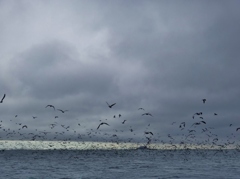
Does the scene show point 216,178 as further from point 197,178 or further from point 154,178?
point 154,178

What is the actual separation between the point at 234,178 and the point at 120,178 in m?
22.2

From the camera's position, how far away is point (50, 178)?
65.2 m

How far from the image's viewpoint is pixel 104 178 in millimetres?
67000

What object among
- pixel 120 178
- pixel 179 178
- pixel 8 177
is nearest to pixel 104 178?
pixel 120 178

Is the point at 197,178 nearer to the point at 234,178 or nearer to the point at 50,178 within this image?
the point at 234,178

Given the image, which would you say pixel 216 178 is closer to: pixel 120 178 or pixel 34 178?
pixel 120 178

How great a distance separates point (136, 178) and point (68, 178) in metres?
13.1

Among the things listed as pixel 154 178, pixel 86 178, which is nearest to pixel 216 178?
pixel 154 178

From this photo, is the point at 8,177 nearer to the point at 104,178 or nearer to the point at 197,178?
the point at 104,178

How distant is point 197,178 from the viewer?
67.1 meters

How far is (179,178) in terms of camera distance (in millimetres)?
66688

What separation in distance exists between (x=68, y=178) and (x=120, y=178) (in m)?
10.00

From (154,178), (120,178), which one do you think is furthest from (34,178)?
(154,178)

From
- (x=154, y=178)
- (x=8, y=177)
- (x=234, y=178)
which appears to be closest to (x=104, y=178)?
(x=154, y=178)
